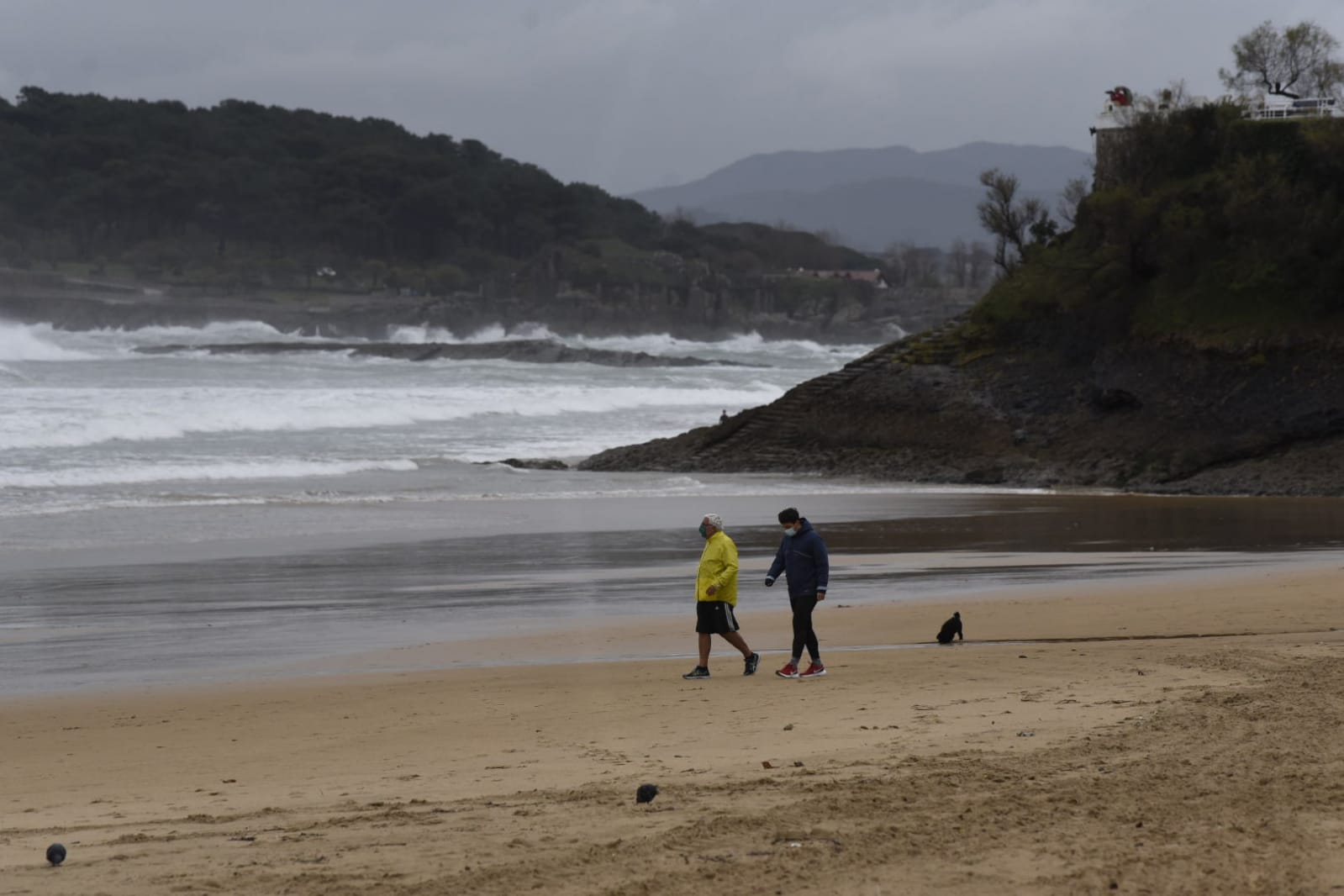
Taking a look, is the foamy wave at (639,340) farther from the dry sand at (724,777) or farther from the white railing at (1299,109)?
the dry sand at (724,777)

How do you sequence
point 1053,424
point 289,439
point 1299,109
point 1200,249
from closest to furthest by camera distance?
point 1053,424
point 1200,249
point 1299,109
point 289,439

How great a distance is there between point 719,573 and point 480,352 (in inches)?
3215

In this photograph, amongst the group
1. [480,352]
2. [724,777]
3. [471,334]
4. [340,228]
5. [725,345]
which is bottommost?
[724,777]

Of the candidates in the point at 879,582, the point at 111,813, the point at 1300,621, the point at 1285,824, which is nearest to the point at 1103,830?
the point at 1285,824

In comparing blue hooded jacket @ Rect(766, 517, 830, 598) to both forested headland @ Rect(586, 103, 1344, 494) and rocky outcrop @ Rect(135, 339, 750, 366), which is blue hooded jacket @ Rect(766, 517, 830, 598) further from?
rocky outcrop @ Rect(135, 339, 750, 366)

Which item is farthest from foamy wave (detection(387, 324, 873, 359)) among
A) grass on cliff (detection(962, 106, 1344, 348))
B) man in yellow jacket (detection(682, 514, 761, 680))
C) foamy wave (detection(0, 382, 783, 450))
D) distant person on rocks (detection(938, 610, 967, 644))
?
man in yellow jacket (detection(682, 514, 761, 680))

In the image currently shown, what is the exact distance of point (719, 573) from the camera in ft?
33.4

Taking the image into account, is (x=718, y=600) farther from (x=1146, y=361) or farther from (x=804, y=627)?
(x=1146, y=361)

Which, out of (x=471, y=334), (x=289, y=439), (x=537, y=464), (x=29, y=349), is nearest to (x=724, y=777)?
(x=537, y=464)

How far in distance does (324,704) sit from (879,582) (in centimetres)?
666

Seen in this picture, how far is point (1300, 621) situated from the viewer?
446 inches

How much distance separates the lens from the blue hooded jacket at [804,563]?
33.2 ft

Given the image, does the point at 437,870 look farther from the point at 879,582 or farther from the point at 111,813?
the point at 879,582

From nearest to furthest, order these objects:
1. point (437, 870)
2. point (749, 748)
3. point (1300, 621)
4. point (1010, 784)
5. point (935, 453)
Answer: point (437, 870)
point (1010, 784)
point (749, 748)
point (1300, 621)
point (935, 453)
